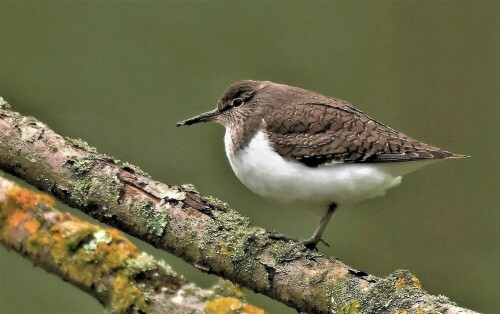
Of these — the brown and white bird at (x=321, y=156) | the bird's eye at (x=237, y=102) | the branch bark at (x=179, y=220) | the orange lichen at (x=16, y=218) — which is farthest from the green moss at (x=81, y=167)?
the bird's eye at (x=237, y=102)

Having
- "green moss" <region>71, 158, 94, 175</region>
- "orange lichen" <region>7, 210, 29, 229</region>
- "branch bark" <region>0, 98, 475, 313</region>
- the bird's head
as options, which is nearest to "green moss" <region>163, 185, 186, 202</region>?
"branch bark" <region>0, 98, 475, 313</region>

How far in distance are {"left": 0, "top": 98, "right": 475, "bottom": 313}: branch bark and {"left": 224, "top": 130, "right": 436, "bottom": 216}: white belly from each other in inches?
11.6

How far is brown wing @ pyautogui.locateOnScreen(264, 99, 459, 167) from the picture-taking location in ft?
12.1

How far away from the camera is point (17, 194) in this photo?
3188 mm

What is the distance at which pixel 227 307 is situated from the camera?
Result: 9.36 ft

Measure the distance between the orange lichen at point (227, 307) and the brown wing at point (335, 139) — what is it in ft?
3.27

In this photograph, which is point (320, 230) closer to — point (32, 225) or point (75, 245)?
point (75, 245)

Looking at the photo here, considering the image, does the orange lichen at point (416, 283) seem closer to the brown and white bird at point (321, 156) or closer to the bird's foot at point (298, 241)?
the bird's foot at point (298, 241)

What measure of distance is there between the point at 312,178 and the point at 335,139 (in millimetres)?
213

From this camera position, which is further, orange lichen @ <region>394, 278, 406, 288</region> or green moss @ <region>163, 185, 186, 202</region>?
green moss @ <region>163, 185, 186, 202</region>

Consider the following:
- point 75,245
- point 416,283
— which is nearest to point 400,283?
point 416,283

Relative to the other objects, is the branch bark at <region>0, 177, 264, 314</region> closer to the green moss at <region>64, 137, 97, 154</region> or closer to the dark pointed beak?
the green moss at <region>64, 137, 97, 154</region>

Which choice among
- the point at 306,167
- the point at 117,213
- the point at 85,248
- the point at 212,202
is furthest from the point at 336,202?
the point at 85,248

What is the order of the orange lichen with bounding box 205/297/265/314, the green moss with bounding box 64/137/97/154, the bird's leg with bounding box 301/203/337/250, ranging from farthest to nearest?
the bird's leg with bounding box 301/203/337/250 < the green moss with bounding box 64/137/97/154 < the orange lichen with bounding box 205/297/265/314
